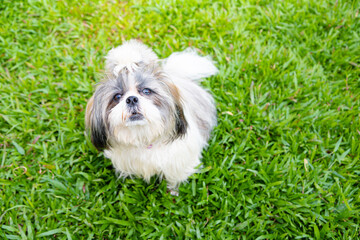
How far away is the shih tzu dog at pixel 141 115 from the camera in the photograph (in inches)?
Answer: 66.5

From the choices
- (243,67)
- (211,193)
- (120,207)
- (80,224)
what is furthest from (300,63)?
(80,224)

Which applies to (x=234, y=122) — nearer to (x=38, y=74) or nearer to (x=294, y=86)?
(x=294, y=86)

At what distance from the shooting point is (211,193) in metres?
2.47

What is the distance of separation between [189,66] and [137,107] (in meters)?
1.17

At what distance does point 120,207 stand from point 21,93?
1.90m

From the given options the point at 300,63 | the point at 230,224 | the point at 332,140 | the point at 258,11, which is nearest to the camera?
the point at 230,224

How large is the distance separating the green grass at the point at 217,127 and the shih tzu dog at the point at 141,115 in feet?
1.62

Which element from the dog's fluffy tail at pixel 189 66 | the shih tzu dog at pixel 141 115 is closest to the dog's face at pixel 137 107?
the shih tzu dog at pixel 141 115

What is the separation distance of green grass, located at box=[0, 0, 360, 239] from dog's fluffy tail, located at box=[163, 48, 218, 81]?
26 centimetres

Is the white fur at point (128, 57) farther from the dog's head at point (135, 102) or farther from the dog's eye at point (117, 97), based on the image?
the dog's eye at point (117, 97)

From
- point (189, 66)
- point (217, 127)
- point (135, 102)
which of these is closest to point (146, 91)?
point (135, 102)

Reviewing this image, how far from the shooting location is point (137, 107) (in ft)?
5.36

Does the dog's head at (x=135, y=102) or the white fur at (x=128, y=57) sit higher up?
the white fur at (x=128, y=57)

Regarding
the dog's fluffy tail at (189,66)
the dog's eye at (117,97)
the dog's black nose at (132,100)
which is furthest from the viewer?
the dog's fluffy tail at (189,66)
